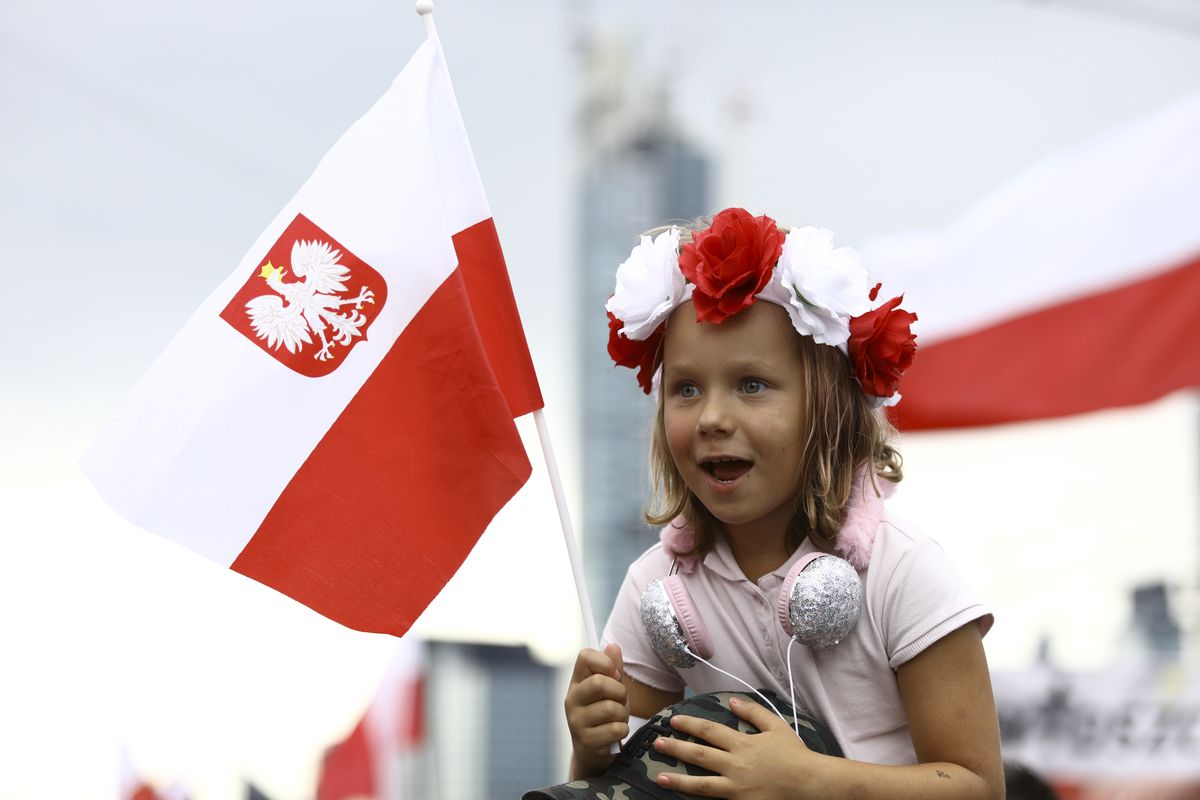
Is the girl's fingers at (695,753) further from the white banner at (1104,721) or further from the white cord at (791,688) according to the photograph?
the white banner at (1104,721)

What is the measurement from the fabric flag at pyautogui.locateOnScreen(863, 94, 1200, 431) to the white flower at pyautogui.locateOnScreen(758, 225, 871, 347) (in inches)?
200

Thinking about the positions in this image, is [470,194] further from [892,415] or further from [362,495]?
[892,415]

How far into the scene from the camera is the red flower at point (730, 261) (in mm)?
2584

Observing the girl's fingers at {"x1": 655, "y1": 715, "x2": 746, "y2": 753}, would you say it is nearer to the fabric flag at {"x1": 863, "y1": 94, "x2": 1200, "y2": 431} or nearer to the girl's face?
the girl's face

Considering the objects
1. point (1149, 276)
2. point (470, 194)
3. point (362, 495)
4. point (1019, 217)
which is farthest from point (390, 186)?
point (1019, 217)

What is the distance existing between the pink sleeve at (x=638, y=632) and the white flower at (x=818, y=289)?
0.54 meters

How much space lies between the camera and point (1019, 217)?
29.9ft

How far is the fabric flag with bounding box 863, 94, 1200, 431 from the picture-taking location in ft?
26.3

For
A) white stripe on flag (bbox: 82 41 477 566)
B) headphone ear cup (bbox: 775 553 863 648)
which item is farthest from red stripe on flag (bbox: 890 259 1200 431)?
headphone ear cup (bbox: 775 553 863 648)

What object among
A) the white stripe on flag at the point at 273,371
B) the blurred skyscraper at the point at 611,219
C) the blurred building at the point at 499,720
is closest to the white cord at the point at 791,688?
the white stripe on flag at the point at 273,371

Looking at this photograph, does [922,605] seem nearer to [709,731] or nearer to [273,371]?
[709,731]

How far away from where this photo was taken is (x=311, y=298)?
302 centimetres

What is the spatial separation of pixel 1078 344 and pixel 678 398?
21.0 ft

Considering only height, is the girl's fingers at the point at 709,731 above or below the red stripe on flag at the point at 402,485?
below
